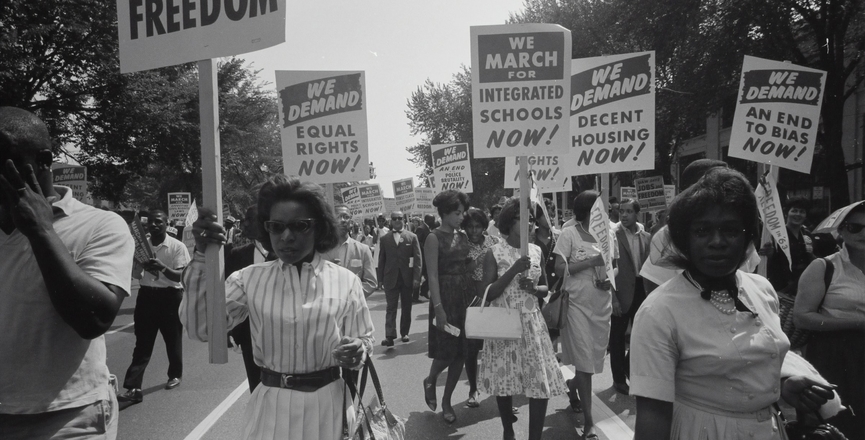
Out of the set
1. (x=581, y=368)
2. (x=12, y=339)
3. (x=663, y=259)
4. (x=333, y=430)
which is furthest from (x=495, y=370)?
(x=12, y=339)

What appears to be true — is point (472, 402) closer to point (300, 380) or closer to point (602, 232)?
point (602, 232)

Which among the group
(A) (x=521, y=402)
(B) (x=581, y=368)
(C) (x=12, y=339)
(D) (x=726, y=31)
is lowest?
(A) (x=521, y=402)

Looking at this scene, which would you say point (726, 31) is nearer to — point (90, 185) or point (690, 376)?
point (690, 376)

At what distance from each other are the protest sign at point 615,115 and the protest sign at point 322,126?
7.66 ft

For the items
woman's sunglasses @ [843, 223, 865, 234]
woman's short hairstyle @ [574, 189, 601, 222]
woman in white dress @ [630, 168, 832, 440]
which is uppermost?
woman's short hairstyle @ [574, 189, 601, 222]

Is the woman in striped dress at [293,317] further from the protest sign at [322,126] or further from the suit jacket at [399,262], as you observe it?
the suit jacket at [399,262]

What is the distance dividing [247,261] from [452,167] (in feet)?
33.0

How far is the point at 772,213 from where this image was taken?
5.84 meters

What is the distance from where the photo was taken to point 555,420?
224 inches

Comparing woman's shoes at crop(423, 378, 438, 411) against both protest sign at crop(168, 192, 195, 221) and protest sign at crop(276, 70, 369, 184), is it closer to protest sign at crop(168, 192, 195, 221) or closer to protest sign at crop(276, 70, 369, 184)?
protest sign at crop(276, 70, 369, 184)

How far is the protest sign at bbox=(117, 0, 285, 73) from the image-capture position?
302 cm

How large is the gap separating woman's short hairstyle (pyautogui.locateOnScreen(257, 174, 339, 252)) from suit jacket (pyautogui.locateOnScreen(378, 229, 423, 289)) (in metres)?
7.21

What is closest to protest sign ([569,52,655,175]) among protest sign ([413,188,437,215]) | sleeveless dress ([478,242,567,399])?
sleeveless dress ([478,242,567,399])

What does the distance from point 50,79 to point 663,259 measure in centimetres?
2096
